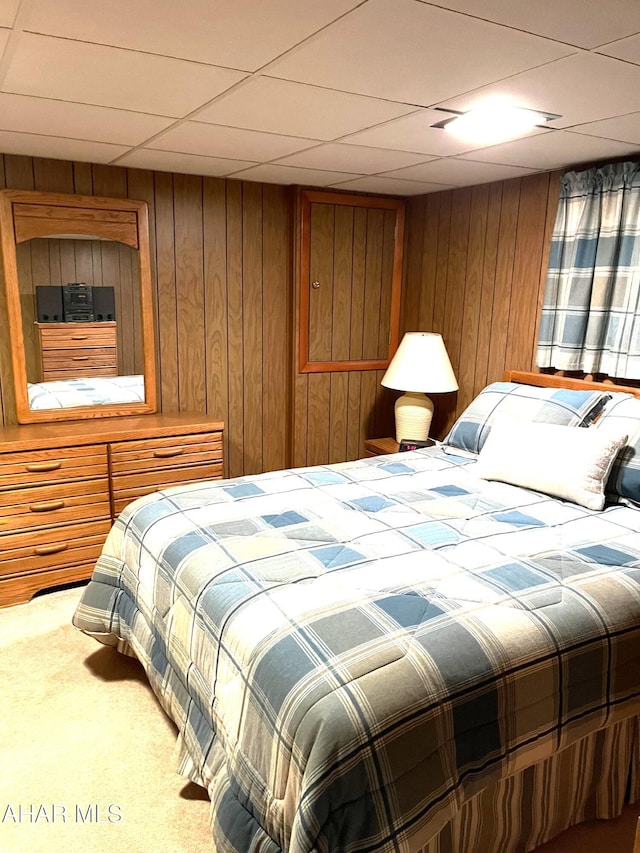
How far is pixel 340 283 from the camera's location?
4.23 metres

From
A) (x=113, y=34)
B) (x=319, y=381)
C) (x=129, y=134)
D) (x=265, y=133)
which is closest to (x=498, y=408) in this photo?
(x=319, y=381)

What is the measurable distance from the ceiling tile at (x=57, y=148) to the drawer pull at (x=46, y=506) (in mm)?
1672

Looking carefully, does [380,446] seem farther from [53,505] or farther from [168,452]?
[53,505]

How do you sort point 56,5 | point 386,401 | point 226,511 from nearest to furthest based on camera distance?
point 56,5
point 226,511
point 386,401

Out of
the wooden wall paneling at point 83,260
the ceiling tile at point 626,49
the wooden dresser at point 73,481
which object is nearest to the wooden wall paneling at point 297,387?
the wooden dresser at point 73,481

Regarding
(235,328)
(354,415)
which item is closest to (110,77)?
(235,328)

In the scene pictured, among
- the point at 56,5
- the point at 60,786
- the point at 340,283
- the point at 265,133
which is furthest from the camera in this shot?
the point at 340,283

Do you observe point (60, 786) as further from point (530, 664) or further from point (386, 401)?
point (386, 401)

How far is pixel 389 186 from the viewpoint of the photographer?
155 inches

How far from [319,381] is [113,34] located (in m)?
2.81

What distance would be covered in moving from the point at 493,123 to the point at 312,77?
86cm

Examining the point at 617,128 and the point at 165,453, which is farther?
the point at 165,453

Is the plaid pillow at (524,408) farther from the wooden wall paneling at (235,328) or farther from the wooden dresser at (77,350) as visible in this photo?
the wooden dresser at (77,350)

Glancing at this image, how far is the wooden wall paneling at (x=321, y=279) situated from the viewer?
408 cm
